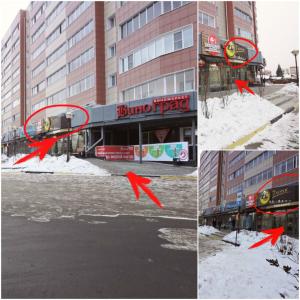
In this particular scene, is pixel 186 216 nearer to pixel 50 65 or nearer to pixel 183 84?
pixel 183 84

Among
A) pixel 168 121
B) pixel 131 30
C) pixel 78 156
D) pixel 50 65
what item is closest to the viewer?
pixel 168 121

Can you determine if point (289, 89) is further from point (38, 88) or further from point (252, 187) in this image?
point (38, 88)

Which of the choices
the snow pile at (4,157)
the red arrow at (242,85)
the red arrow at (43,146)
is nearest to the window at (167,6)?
the red arrow at (242,85)

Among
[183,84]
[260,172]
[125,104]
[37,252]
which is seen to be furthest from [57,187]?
[260,172]

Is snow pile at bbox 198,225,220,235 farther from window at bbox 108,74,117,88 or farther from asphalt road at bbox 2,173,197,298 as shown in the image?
window at bbox 108,74,117,88

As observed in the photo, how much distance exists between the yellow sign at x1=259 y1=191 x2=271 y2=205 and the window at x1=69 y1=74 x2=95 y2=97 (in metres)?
1.31

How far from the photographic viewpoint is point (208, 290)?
6.18 ft

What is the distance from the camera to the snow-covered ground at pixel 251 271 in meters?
1.90

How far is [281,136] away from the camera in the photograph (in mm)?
2002

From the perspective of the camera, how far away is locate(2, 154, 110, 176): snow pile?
2119 millimetres

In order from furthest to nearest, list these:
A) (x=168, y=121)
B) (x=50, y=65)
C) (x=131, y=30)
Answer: (x=50, y=65) < (x=131, y=30) < (x=168, y=121)

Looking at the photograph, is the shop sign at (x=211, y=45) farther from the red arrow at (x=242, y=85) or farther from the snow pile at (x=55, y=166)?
the snow pile at (x=55, y=166)

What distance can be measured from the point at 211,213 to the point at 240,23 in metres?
1.24

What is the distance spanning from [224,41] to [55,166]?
138 centimetres
